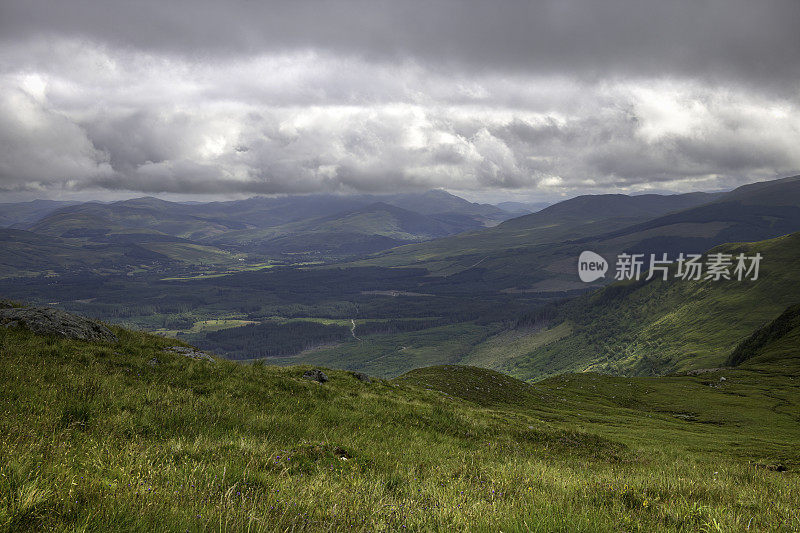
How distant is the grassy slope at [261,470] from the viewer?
4.18 m

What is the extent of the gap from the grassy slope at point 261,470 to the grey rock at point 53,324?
1566 mm

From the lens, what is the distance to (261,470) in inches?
257

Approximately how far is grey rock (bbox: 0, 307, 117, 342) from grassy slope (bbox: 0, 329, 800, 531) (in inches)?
61.7

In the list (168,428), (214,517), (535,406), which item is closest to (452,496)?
(214,517)

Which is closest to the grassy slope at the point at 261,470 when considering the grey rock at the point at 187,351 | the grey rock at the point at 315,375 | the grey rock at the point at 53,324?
the grey rock at the point at 53,324

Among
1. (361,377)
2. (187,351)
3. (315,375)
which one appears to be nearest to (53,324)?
(187,351)

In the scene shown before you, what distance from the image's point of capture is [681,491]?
23.4ft

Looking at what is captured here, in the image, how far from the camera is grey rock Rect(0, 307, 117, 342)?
57.0ft

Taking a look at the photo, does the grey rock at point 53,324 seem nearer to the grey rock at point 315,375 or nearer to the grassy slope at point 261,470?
the grassy slope at point 261,470

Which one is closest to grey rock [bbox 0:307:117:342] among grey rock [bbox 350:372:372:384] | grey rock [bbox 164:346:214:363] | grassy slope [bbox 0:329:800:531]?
grassy slope [bbox 0:329:800:531]

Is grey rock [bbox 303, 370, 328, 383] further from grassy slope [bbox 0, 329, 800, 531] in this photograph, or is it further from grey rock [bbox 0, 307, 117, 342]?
grey rock [bbox 0, 307, 117, 342]

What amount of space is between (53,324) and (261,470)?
59.4ft

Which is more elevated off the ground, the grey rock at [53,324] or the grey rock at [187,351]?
the grey rock at [53,324]

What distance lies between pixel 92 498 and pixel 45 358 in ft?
43.6
